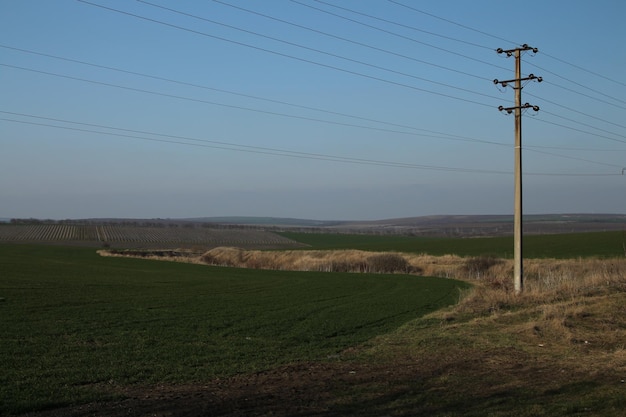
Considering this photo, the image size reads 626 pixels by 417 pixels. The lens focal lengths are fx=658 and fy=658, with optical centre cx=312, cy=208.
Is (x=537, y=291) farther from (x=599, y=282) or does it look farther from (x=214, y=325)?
(x=214, y=325)

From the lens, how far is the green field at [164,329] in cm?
1166

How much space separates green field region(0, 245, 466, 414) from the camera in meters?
11.7

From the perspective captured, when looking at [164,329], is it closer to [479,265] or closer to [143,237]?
[479,265]

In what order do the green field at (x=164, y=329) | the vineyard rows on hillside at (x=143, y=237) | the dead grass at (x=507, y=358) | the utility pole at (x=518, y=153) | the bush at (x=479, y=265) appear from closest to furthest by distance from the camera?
the dead grass at (x=507, y=358) < the green field at (x=164, y=329) < the utility pole at (x=518, y=153) < the bush at (x=479, y=265) < the vineyard rows on hillside at (x=143, y=237)

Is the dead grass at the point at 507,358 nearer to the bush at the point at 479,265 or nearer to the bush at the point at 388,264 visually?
the bush at the point at 479,265

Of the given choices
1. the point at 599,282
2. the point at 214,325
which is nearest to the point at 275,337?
the point at 214,325

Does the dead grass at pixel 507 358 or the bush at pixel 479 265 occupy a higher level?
the dead grass at pixel 507 358

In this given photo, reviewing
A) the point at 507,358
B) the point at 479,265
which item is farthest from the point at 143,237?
the point at 507,358

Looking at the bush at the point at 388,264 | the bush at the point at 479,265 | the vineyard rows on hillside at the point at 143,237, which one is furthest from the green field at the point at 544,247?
the vineyard rows on hillside at the point at 143,237

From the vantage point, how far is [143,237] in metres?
124

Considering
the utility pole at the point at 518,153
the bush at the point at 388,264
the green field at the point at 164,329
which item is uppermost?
the utility pole at the point at 518,153

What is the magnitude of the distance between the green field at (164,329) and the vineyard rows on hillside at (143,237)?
7636 centimetres

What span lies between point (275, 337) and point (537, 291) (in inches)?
486

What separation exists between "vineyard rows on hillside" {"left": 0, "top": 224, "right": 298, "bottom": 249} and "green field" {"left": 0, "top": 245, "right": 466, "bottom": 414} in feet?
251
